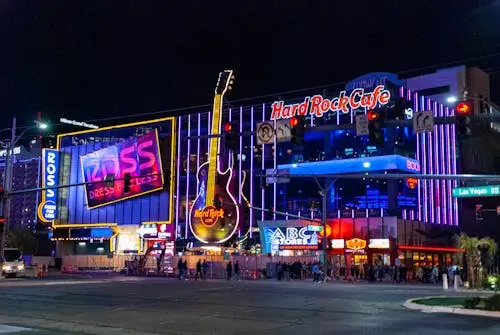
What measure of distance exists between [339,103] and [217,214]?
17.8 m

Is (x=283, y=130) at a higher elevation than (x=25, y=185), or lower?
lower

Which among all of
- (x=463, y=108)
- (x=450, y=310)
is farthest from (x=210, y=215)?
(x=463, y=108)

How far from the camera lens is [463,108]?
20047 mm

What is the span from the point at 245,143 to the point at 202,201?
1292 cm

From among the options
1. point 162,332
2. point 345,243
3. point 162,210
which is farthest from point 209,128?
point 162,332

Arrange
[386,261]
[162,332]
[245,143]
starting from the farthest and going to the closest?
1. [245,143]
2. [386,261]
3. [162,332]

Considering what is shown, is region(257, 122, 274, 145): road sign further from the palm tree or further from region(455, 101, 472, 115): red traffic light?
the palm tree

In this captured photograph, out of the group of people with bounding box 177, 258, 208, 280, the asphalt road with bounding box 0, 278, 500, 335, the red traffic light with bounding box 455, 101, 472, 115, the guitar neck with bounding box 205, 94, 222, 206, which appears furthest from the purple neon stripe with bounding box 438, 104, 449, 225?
the red traffic light with bounding box 455, 101, 472, 115

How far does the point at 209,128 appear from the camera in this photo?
77000 mm

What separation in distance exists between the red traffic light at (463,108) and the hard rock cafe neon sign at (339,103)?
4192cm

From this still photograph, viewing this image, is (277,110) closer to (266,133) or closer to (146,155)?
(146,155)

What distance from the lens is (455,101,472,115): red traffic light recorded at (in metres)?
19.9

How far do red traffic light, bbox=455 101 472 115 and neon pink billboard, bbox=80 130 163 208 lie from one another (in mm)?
55894

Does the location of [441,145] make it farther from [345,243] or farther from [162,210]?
[162,210]
